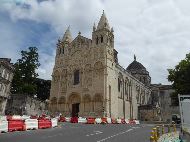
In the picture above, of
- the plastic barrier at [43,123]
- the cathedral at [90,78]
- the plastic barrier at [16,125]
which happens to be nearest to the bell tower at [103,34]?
the cathedral at [90,78]

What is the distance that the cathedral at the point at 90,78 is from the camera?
55.8 metres

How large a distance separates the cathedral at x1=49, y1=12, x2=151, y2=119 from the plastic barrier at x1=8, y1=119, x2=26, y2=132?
3119cm

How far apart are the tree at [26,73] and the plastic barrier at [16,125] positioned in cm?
3722

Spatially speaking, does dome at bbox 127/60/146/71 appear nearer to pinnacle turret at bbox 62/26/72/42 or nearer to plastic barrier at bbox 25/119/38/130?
pinnacle turret at bbox 62/26/72/42

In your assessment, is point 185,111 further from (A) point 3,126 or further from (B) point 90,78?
(B) point 90,78

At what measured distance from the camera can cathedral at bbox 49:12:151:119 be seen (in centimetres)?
5581

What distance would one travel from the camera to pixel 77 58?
2456 inches

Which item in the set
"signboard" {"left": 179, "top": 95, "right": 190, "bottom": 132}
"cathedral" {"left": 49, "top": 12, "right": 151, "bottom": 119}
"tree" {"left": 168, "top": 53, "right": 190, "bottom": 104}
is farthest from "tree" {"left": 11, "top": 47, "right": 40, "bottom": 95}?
"signboard" {"left": 179, "top": 95, "right": 190, "bottom": 132}

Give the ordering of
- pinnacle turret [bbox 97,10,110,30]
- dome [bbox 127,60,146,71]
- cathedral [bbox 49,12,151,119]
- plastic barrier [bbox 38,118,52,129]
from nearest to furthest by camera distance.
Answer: plastic barrier [bbox 38,118,52,129], cathedral [bbox 49,12,151,119], pinnacle turret [bbox 97,10,110,30], dome [bbox 127,60,146,71]

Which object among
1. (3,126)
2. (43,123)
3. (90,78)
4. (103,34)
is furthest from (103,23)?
(3,126)

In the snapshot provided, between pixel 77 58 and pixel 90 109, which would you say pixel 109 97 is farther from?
pixel 77 58

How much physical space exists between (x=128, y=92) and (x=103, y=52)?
16.7 m

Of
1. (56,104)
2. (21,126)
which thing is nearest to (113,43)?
(56,104)

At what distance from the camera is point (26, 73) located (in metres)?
61.9
